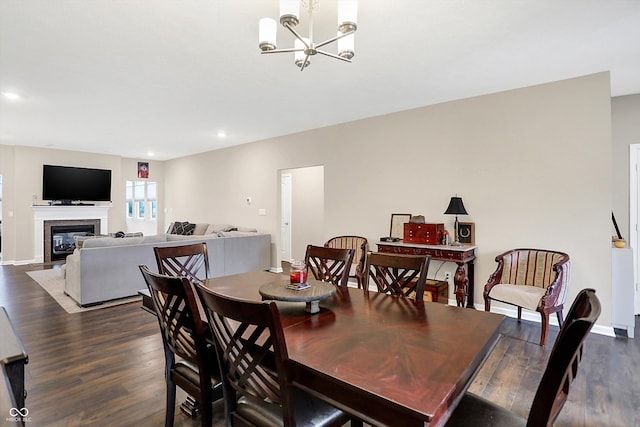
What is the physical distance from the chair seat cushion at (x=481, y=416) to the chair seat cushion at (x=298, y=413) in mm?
444

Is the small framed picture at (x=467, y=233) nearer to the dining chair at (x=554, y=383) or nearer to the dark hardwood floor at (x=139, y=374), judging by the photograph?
the dark hardwood floor at (x=139, y=374)

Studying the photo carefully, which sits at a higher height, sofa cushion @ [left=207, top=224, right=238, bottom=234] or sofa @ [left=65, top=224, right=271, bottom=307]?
sofa cushion @ [left=207, top=224, right=238, bottom=234]

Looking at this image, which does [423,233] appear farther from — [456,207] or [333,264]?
[333,264]

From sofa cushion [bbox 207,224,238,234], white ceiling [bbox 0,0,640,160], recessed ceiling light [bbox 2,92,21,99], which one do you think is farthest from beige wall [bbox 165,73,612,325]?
recessed ceiling light [bbox 2,92,21,99]

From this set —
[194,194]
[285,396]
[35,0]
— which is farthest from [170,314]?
[194,194]

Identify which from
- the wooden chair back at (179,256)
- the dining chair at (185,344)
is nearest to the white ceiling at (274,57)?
the wooden chair back at (179,256)

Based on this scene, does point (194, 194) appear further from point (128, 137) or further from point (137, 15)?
point (137, 15)

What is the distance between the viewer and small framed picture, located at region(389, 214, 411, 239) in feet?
14.9

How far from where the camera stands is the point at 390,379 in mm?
1027

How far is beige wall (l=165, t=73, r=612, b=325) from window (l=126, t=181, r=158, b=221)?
6.08 meters

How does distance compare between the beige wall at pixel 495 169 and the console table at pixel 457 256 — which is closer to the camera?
the beige wall at pixel 495 169

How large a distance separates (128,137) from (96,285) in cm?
340

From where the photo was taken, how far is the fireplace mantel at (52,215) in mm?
7426

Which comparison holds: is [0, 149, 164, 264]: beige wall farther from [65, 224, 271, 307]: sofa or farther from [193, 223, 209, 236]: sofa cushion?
[65, 224, 271, 307]: sofa
